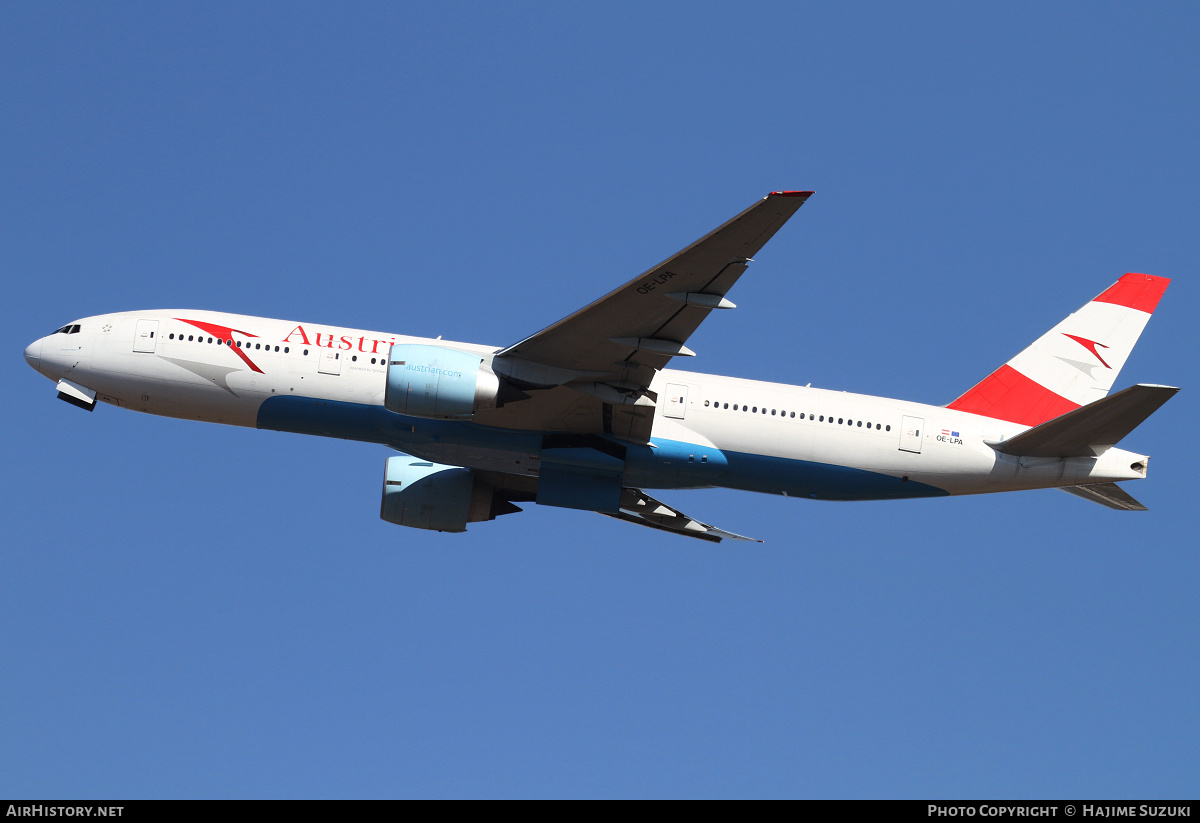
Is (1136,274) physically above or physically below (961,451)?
above

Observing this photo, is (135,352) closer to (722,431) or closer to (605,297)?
(605,297)

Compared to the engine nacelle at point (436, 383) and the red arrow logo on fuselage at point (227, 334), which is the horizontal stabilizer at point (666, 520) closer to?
the engine nacelle at point (436, 383)

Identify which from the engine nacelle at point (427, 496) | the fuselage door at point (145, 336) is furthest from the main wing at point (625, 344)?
the fuselage door at point (145, 336)

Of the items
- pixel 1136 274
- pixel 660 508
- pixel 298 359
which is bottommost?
pixel 660 508

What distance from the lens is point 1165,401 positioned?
2473 cm

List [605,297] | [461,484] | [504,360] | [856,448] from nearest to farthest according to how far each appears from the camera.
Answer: [605,297] < [504,360] < [856,448] < [461,484]

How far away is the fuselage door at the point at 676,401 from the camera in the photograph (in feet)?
92.9

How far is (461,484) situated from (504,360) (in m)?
6.22

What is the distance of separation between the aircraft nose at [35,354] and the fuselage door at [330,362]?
7908 millimetres

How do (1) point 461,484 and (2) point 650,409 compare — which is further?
(1) point 461,484

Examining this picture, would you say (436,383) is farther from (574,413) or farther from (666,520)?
(666,520)

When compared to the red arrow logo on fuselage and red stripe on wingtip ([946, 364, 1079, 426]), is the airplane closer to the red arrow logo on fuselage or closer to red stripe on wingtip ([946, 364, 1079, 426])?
the red arrow logo on fuselage

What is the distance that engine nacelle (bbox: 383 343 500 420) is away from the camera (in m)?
25.7

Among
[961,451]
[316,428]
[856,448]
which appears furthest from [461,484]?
[961,451]
